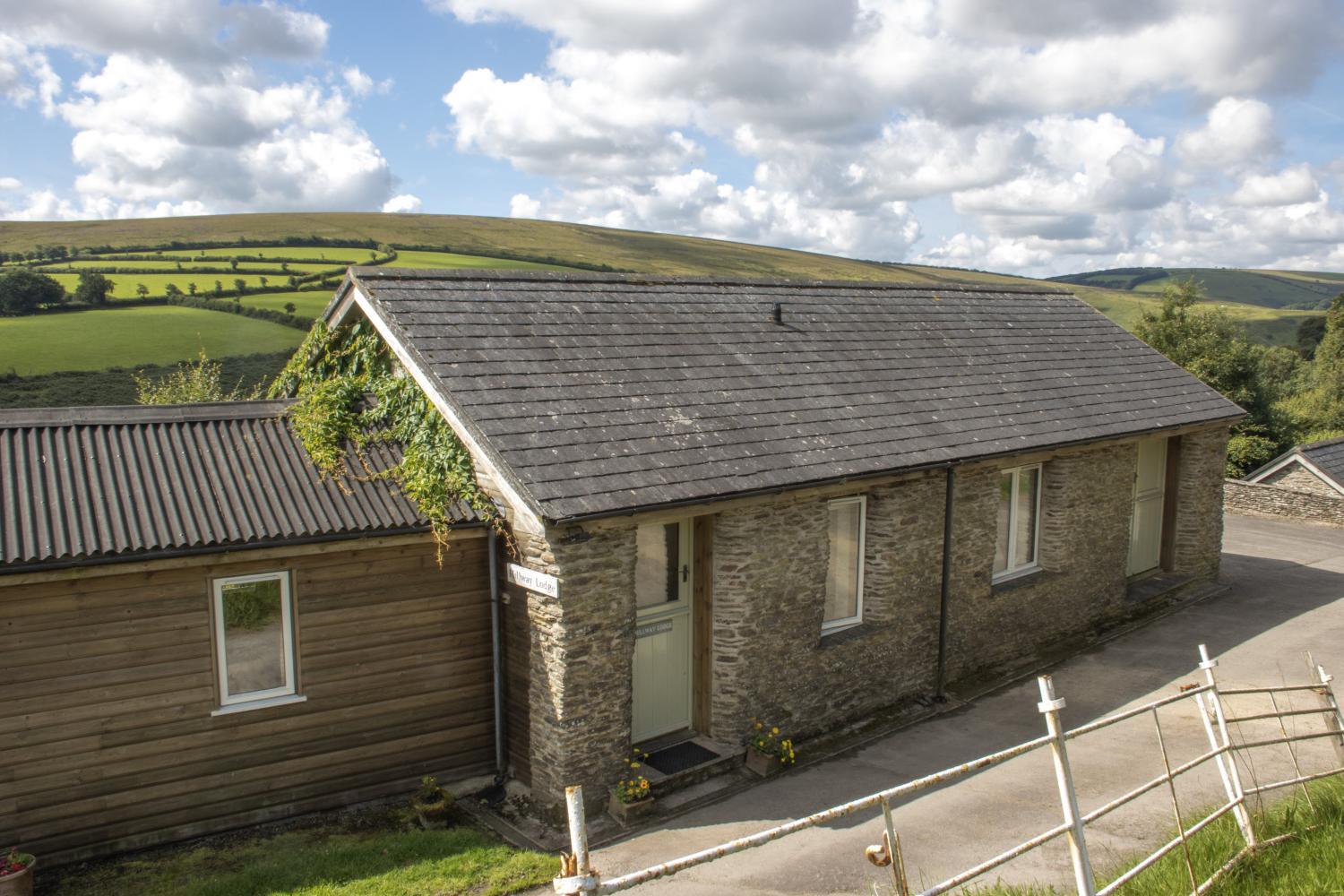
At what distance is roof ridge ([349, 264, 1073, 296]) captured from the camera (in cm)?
1130

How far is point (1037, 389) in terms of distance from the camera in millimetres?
15094

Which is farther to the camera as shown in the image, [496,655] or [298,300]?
[298,300]

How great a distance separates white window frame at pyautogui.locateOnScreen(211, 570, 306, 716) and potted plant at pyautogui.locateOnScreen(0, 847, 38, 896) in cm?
175

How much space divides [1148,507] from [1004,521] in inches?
200

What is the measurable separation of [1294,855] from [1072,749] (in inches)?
158

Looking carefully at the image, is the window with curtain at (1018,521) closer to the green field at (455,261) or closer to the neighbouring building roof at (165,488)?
the neighbouring building roof at (165,488)

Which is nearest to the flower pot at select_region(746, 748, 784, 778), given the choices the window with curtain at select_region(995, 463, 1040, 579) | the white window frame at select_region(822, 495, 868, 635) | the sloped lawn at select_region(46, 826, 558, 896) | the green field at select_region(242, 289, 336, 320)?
the white window frame at select_region(822, 495, 868, 635)

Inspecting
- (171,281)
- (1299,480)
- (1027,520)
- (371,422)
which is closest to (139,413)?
(371,422)

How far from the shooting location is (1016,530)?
1440 cm

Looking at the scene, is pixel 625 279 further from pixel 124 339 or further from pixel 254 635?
pixel 124 339

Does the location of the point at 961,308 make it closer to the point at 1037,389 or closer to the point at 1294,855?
the point at 1037,389

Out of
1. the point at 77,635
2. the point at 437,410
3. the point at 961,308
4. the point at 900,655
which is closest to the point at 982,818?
the point at 900,655

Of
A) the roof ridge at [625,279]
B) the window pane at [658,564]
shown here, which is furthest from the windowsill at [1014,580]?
the roof ridge at [625,279]

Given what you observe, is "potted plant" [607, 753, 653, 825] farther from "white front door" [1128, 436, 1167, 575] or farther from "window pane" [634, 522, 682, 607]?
"white front door" [1128, 436, 1167, 575]
